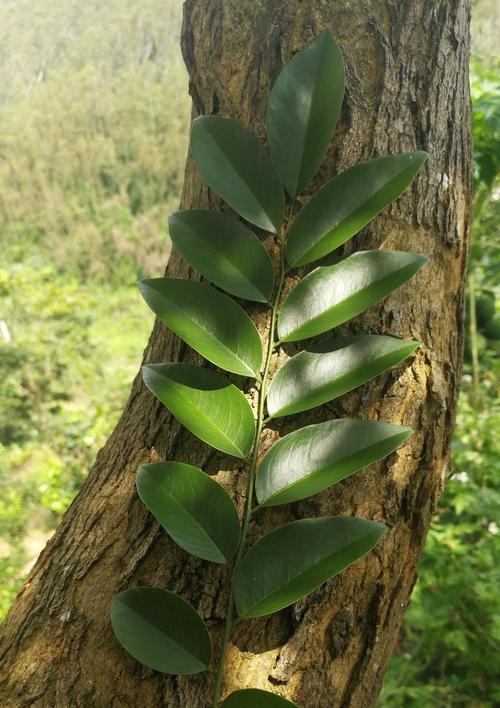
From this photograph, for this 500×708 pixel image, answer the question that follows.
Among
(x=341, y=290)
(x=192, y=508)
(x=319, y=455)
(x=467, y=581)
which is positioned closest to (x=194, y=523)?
(x=192, y=508)

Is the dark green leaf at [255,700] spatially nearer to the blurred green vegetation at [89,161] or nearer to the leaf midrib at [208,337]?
the leaf midrib at [208,337]

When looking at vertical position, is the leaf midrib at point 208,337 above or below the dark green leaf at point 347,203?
below

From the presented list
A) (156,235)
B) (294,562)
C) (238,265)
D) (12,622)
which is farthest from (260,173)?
(156,235)

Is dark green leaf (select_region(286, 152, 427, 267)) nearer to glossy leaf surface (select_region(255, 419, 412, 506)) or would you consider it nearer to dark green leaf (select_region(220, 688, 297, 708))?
glossy leaf surface (select_region(255, 419, 412, 506))

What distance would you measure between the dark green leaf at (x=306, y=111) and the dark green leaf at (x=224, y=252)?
0.07 m

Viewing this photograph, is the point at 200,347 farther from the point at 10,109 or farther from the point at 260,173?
the point at 10,109

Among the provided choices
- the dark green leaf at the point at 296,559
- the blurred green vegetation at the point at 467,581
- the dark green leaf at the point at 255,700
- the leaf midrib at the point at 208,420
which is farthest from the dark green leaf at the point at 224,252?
the blurred green vegetation at the point at 467,581

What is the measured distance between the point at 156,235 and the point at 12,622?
9341 millimetres

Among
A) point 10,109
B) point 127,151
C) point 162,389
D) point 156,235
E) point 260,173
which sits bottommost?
point 156,235

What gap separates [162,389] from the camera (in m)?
0.51

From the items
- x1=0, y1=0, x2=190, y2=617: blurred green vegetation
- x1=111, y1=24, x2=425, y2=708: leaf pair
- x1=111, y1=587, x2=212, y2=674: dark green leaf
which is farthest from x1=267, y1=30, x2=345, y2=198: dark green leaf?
x1=0, y1=0, x2=190, y2=617: blurred green vegetation

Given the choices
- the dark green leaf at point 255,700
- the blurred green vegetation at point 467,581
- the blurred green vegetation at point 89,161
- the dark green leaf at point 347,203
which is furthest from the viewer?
the blurred green vegetation at point 89,161

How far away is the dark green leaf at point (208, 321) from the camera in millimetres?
527

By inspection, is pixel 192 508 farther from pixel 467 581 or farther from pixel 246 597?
pixel 467 581
